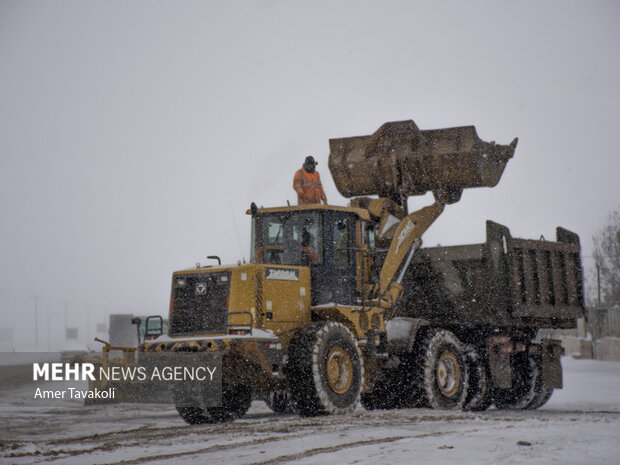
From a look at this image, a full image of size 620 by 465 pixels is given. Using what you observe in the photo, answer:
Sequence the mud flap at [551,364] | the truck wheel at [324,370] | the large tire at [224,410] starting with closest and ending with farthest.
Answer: the truck wheel at [324,370] < the large tire at [224,410] < the mud flap at [551,364]

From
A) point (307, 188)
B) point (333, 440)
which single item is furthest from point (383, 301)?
point (333, 440)

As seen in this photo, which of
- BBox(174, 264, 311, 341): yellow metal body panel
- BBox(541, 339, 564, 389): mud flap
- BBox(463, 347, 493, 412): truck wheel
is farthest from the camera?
BBox(541, 339, 564, 389): mud flap

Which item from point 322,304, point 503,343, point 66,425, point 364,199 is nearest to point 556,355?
point 503,343

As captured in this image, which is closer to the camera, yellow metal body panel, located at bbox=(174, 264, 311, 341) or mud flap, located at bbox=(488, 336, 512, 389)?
yellow metal body panel, located at bbox=(174, 264, 311, 341)

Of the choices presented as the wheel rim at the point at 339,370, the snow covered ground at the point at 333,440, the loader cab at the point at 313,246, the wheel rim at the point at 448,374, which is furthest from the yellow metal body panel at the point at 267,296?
the wheel rim at the point at 448,374

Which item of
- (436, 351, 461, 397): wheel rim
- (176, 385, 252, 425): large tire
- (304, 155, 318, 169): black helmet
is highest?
(304, 155, 318, 169): black helmet

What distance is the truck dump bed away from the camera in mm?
13820

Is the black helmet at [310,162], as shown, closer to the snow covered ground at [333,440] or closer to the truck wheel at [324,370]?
the truck wheel at [324,370]

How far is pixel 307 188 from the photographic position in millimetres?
12414

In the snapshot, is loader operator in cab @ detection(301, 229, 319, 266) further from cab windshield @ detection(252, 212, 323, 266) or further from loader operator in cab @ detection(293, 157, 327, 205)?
loader operator in cab @ detection(293, 157, 327, 205)

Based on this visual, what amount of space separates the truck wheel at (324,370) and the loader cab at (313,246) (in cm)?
68

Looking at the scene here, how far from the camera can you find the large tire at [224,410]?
486 inches

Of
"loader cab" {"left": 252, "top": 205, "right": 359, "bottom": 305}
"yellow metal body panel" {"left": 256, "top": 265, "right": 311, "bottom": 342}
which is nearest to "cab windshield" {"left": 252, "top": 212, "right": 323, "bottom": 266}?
"loader cab" {"left": 252, "top": 205, "right": 359, "bottom": 305}

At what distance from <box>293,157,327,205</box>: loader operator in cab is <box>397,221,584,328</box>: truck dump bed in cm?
264
